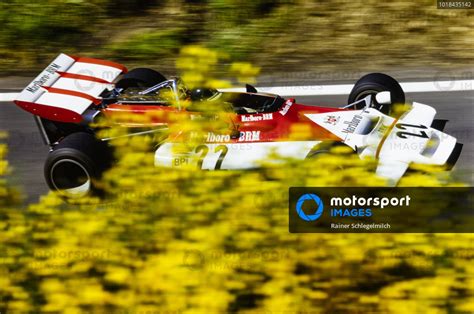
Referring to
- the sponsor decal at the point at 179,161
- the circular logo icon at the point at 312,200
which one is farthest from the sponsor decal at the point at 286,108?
the circular logo icon at the point at 312,200

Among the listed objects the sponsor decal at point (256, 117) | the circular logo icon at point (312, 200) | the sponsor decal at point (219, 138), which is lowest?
the circular logo icon at point (312, 200)

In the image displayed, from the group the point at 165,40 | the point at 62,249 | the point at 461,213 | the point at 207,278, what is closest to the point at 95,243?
the point at 62,249

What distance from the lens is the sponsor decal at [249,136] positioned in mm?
6570

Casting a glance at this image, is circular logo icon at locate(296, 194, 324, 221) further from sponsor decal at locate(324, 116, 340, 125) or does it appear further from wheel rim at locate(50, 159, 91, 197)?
wheel rim at locate(50, 159, 91, 197)

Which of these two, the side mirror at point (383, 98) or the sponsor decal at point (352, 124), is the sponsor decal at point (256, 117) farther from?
the side mirror at point (383, 98)

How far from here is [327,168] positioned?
14.0ft

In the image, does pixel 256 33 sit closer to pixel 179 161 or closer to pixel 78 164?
pixel 78 164

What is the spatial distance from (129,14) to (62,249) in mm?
7240

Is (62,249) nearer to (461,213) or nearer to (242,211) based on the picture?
(242,211)

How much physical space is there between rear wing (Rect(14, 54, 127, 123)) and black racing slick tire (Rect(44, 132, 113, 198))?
1.16 ft

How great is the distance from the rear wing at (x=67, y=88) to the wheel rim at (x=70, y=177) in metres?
0.52

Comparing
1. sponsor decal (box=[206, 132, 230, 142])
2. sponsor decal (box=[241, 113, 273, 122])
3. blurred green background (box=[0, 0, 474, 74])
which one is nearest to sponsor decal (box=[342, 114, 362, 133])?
sponsor decal (box=[241, 113, 273, 122])

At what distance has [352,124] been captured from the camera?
265 inches

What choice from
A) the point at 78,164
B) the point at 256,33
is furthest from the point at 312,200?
the point at 256,33
